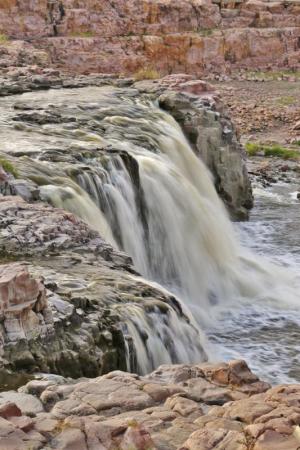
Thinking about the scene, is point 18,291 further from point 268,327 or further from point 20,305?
point 268,327

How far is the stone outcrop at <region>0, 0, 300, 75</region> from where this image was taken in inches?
1465

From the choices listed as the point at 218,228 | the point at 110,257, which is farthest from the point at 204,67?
the point at 110,257

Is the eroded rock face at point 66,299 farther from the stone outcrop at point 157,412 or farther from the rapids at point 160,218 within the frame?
the rapids at point 160,218

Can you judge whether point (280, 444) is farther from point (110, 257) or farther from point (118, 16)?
point (118, 16)

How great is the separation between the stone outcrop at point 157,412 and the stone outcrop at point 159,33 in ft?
102

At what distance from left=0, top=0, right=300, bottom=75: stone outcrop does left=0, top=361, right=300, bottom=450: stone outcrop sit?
31.2 m

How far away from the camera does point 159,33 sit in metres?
40.8

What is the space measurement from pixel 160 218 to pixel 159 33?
100ft

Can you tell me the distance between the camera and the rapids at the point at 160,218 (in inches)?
413

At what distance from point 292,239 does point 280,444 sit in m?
10.5

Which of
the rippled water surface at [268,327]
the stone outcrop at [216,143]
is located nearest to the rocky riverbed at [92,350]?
the rippled water surface at [268,327]

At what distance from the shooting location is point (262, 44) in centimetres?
4316

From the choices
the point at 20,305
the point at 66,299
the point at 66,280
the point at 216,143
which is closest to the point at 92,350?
the point at 66,299

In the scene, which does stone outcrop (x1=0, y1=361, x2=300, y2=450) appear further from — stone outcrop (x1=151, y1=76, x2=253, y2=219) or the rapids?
stone outcrop (x1=151, y1=76, x2=253, y2=219)
